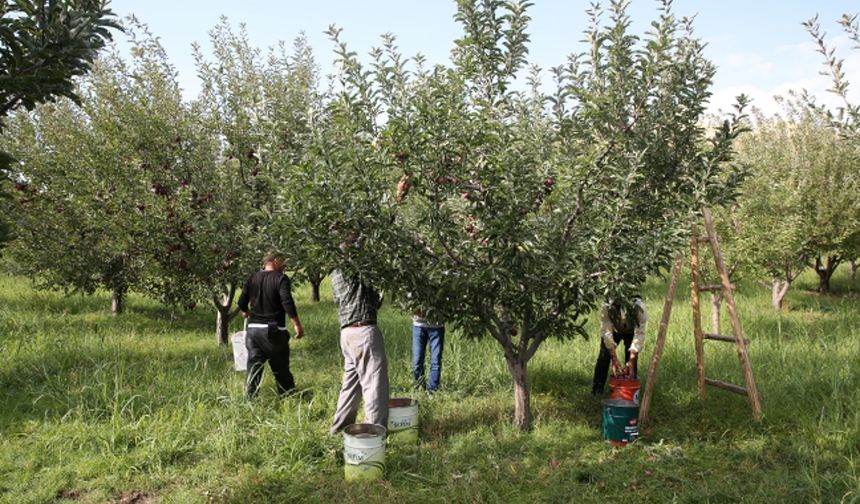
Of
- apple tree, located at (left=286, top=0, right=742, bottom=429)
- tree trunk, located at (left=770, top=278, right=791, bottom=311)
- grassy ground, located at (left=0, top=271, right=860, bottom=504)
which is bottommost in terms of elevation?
grassy ground, located at (left=0, top=271, right=860, bottom=504)

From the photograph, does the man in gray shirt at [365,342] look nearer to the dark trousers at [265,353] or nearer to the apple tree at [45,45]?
the dark trousers at [265,353]

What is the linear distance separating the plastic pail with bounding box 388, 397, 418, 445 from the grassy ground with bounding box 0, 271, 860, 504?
0.14 m

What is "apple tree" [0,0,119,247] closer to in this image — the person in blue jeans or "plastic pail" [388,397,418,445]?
"plastic pail" [388,397,418,445]

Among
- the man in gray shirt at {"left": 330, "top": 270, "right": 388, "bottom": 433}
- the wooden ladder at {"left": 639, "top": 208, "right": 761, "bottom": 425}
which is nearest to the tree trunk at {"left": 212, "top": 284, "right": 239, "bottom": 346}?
the man in gray shirt at {"left": 330, "top": 270, "right": 388, "bottom": 433}

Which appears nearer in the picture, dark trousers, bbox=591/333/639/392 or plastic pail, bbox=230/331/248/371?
dark trousers, bbox=591/333/639/392

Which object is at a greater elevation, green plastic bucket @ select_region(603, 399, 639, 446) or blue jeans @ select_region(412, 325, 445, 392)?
blue jeans @ select_region(412, 325, 445, 392)

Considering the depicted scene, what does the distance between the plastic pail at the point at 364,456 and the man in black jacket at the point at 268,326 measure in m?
1.93

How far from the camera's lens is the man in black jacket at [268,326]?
6383 millimetres

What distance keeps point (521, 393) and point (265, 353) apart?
2.70m

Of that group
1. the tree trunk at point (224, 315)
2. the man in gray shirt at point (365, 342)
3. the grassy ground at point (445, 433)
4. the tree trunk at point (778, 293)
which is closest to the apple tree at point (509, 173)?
the man in gray shirt at point (365, 342)

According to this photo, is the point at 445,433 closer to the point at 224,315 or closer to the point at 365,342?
the point at 365,342

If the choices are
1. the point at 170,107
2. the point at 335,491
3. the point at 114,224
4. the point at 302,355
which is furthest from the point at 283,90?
the point at 335,491

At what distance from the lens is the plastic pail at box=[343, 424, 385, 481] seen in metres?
4.62

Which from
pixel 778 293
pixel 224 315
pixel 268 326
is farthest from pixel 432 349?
pixel 778 293
